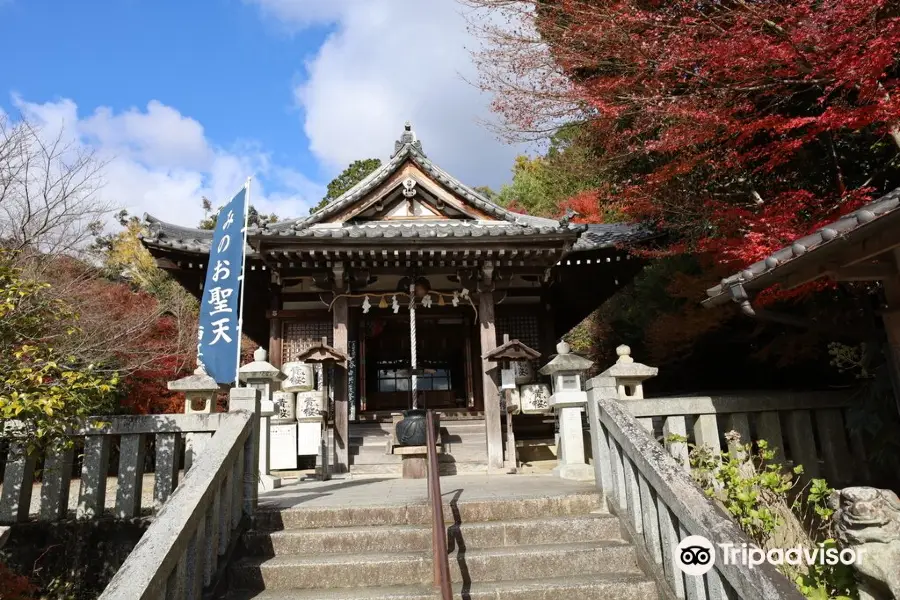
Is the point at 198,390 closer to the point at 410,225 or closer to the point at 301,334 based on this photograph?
the point at 301,334

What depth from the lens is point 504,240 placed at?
8.96 metres

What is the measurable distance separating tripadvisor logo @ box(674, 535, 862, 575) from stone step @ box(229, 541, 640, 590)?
78cm

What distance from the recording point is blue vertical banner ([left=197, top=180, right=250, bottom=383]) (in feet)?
19.0

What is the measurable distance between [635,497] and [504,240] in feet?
16.7

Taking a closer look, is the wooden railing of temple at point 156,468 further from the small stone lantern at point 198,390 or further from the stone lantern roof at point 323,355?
the stone lantern roof at point 323,355

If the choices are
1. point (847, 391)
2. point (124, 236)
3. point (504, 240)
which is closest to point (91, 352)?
point (504, 240)

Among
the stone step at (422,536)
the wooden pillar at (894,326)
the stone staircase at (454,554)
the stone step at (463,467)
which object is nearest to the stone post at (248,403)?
the stone staircase at (454,554)

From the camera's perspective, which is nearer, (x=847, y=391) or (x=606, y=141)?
(x=847, y=391)

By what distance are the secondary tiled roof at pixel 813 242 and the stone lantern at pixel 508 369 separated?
3.96 metres

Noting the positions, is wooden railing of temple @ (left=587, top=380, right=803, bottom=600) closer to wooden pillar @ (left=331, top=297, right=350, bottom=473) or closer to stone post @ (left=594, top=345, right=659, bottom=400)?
stone post @ (left=594, top=345, right=659, bottom=400)

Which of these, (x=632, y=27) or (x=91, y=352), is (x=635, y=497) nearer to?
(x=632, y=27)

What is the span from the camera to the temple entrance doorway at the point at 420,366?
1381 centimetres

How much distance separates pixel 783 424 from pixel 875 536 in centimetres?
303

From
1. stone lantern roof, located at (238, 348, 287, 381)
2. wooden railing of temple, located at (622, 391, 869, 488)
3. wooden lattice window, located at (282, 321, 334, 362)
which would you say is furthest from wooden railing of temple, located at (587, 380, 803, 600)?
wooden lattice window, located at (282, 321, 334, 362)
